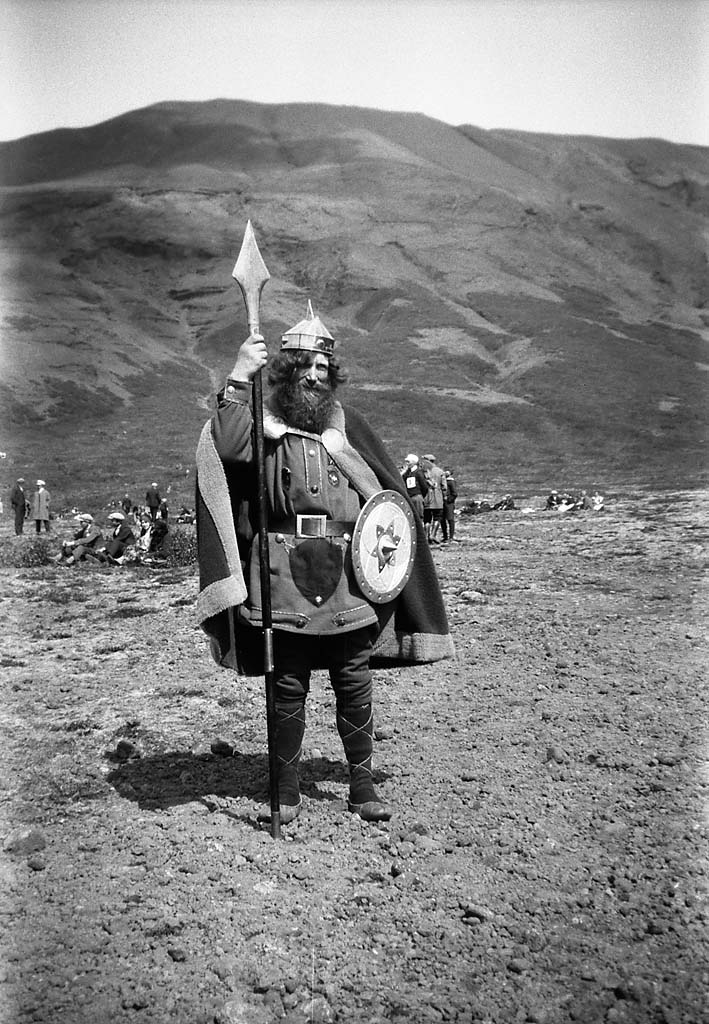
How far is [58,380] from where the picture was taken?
59.4 m

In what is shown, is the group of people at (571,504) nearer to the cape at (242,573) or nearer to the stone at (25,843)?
the cape at (242,573)

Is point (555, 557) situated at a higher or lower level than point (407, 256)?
lower

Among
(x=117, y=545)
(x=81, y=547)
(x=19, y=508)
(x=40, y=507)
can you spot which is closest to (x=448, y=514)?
(x=117, y=545)

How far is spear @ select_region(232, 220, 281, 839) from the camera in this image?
14.3ft

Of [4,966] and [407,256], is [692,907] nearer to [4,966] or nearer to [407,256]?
[4,966]

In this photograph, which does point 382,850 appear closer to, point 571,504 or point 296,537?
point 296,537

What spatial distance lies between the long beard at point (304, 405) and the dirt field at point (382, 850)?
6.33 ft

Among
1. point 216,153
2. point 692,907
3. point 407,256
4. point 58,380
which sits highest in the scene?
point 216,153

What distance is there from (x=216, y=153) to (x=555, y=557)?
128 meters

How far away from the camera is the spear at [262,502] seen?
14.3 feet

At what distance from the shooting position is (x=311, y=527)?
14.9 feet

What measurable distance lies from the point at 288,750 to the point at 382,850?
2.20 ft

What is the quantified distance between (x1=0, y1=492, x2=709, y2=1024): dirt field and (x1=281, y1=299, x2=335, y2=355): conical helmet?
90.5 inches

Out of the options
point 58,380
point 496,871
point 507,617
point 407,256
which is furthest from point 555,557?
point 407,256
